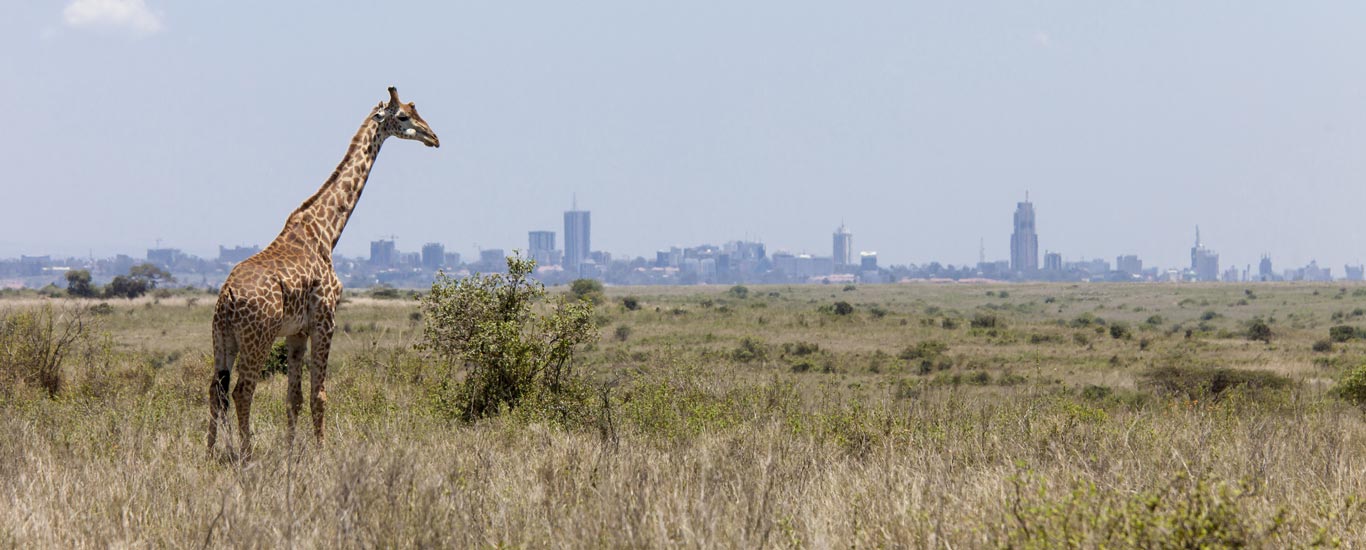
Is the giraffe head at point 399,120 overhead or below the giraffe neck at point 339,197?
overhead

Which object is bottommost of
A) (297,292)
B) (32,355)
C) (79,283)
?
(79,283)

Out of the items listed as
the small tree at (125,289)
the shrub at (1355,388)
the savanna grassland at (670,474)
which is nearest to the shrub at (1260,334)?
the shrub at (1355,388)

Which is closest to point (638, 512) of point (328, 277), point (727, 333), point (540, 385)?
point (328, 277)

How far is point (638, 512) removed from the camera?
5598mm

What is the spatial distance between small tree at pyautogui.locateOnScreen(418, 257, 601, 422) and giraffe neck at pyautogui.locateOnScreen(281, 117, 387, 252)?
263 cm

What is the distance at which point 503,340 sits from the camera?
39.4ft

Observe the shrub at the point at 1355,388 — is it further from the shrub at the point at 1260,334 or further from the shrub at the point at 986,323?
the shrub at the point at 986,323

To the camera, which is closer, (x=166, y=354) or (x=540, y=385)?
(x=540, y=385)

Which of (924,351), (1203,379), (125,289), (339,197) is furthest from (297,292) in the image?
(125,289)

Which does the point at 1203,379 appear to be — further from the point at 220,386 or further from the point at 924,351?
the point at 220,386

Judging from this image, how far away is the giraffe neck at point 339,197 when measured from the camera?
922cm

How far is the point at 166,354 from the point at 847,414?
27603 millimetres

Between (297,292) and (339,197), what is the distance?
1450mm

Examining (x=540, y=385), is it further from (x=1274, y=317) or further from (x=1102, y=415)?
(x=1274, y=317)
